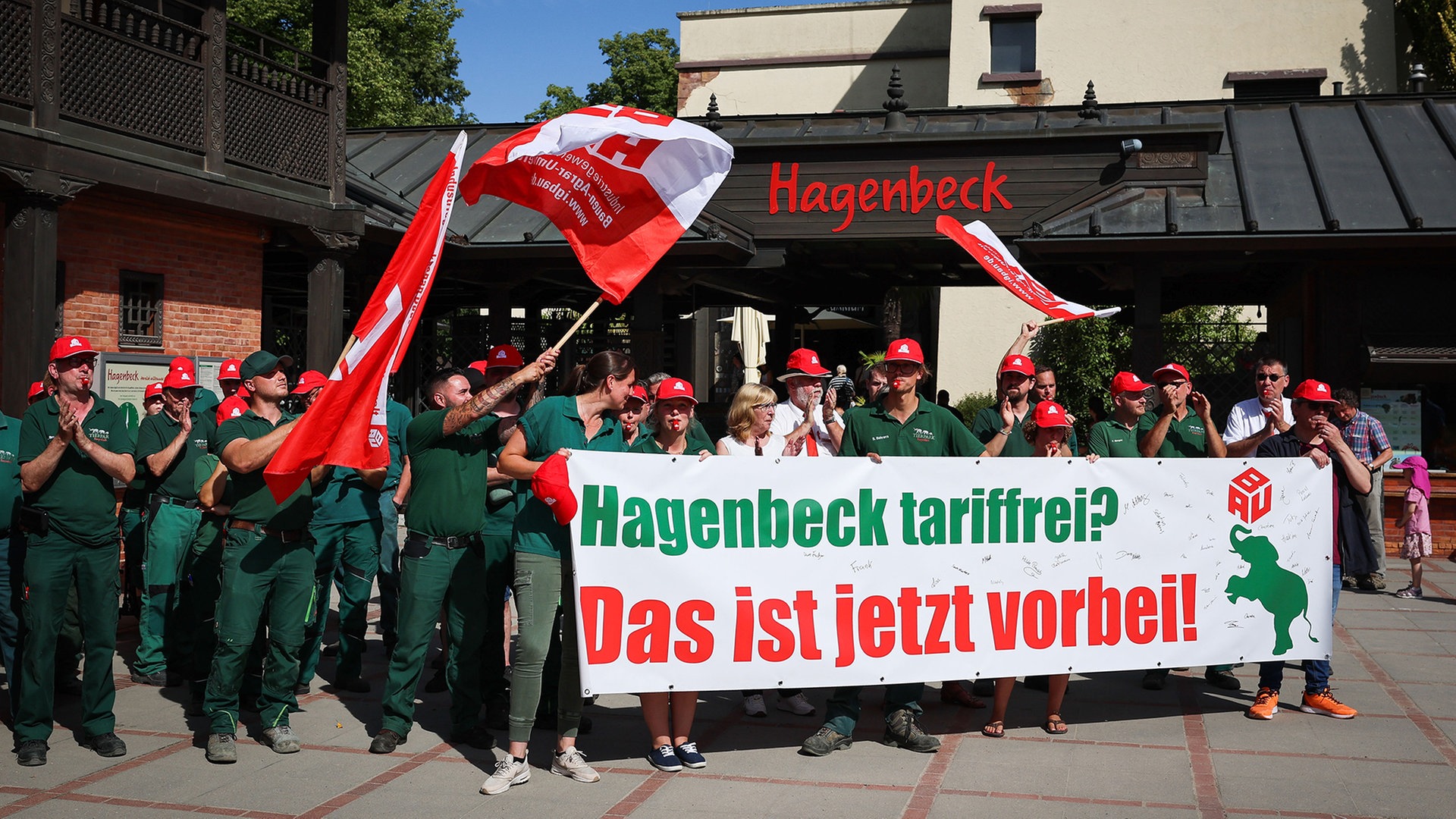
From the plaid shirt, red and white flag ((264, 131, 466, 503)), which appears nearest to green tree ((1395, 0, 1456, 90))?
the plaid shirt

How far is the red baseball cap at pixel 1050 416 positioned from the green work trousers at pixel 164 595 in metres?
5.13

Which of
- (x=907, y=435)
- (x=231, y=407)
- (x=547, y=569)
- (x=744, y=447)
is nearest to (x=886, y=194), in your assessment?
(x=744, y=447)

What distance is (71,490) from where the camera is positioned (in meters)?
5.79

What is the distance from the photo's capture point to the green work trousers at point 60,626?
224 inches

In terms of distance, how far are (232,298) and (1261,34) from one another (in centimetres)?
2323

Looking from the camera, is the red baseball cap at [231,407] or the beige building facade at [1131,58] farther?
the beige building facade at [1131,58]

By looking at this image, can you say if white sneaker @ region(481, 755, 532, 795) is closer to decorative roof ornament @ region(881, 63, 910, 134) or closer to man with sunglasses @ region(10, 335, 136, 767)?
man with sunglasses @ region(10, 335, 136, 767)

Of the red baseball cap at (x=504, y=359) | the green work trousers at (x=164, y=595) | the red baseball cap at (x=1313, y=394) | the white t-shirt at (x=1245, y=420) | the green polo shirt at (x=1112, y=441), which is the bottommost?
the green work trousers at (x=164, y=595)

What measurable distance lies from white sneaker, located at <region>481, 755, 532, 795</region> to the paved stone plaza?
0.13ft

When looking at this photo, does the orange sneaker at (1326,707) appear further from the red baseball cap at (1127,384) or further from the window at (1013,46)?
the window at (1013,46)

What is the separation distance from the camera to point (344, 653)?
723 centimetres

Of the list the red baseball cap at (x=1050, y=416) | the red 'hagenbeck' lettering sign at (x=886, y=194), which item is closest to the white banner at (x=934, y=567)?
the red baseball cap at (x=1050, y=416)

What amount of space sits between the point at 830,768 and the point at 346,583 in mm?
3378

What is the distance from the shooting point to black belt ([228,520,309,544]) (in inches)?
233
